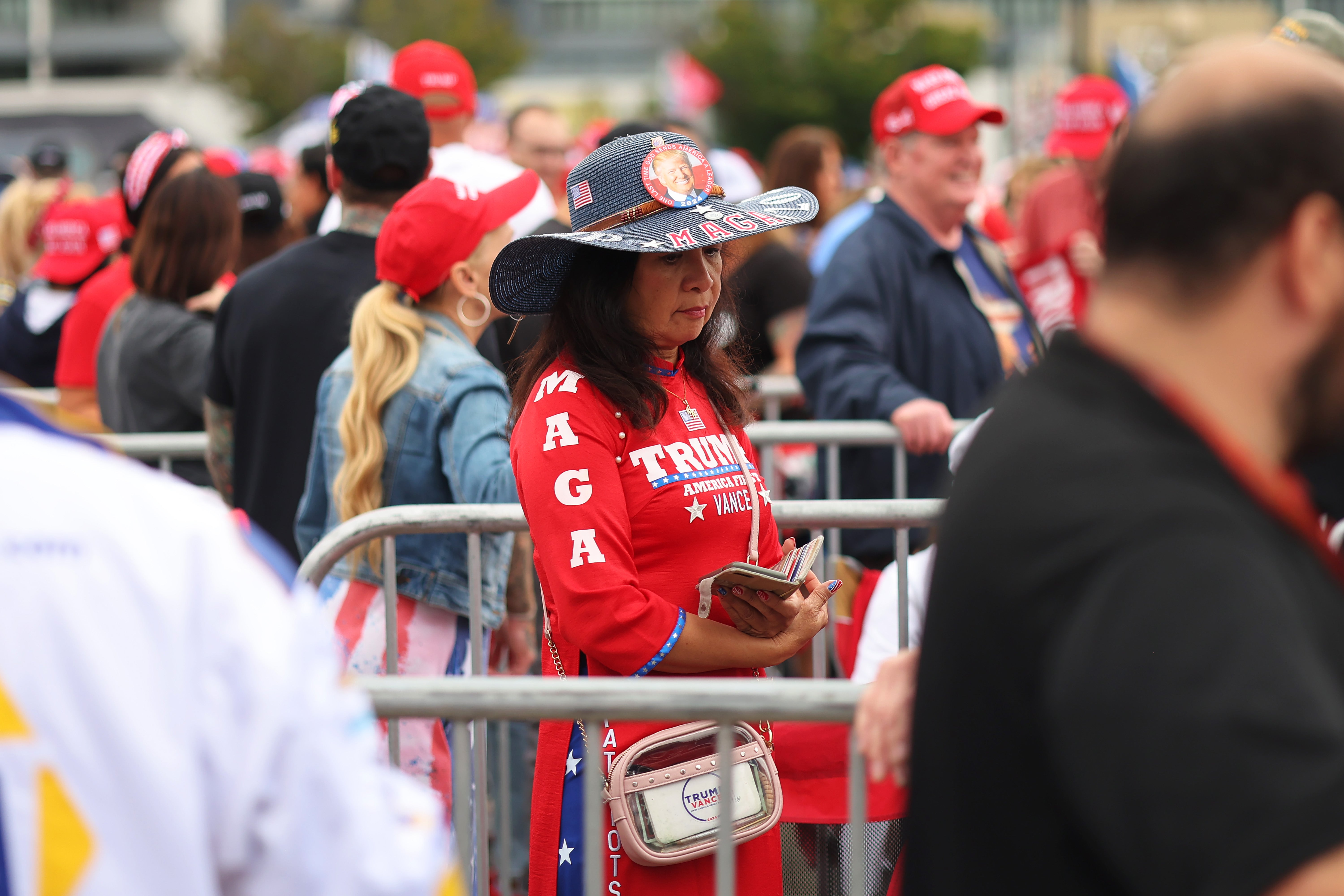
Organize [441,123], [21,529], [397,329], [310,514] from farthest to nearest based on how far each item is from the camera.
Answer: [441,123], [310,514], [397,329], [21,529]

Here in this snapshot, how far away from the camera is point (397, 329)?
11.3ft

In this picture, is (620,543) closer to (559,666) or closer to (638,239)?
(559,666)

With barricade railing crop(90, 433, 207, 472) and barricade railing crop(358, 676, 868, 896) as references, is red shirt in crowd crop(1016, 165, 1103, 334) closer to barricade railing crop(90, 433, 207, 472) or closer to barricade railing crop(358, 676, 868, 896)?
barricade railing crop(90, 433, 207, 472)

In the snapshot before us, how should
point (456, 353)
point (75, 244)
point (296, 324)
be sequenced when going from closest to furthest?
point (456, 353) → point (296, 324) → point (75, 244)

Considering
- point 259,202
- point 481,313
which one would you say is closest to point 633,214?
point 481,313

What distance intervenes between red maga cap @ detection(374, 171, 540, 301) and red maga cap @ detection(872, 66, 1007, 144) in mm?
2109

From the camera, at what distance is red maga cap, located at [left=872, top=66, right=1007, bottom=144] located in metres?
5.12

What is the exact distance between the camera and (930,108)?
204 inches

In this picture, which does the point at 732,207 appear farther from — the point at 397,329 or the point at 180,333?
the point at 180,333

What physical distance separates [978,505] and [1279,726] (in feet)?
1.12

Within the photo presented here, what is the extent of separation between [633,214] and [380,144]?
166 cm

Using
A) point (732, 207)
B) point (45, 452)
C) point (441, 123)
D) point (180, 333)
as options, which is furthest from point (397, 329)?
point (441, 123)

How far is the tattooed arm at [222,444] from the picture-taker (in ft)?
14.0

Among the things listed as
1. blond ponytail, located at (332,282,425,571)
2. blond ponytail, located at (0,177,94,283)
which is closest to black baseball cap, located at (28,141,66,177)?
blond ponytail, located at (0,177,94,283)
